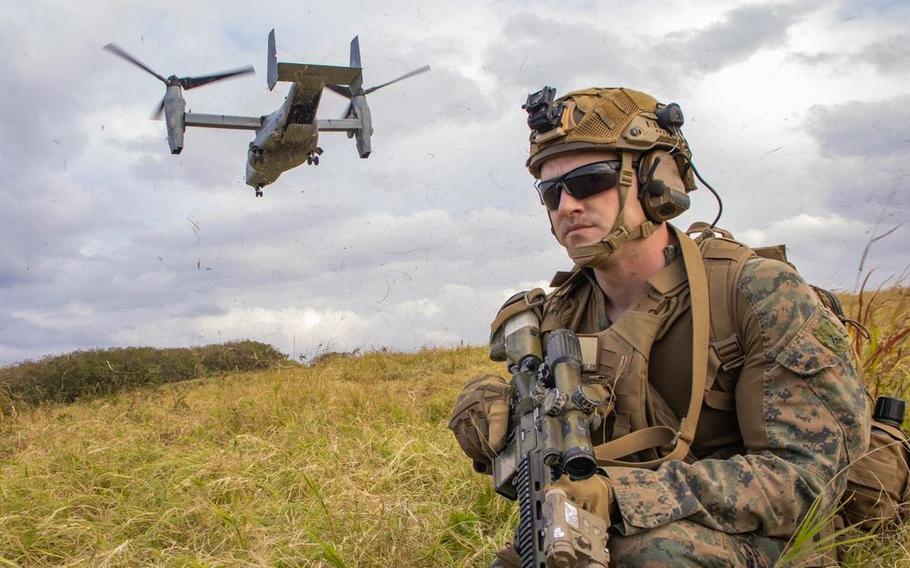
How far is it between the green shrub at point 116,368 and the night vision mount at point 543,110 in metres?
13.7

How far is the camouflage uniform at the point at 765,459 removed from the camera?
264cm

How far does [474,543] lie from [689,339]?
5.47 ft

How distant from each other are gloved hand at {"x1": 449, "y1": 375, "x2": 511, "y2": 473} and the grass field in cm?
69

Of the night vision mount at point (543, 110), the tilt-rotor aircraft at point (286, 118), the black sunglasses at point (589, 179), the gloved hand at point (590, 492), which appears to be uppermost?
the tilt-rotor aircraft at point (286, 118)

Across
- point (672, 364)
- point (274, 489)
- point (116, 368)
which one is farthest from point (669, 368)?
point (116, 368)

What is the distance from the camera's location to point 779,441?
2822 millimetres

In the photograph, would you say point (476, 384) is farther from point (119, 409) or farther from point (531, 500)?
point (119, 409)

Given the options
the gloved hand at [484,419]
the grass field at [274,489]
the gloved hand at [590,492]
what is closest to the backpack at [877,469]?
the grass field at [274,489]

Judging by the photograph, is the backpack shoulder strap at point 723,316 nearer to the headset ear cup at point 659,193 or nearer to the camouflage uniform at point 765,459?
the camouflage uniform at point 765,459

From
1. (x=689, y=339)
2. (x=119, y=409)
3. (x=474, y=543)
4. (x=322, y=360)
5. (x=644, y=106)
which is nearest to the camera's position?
(x=689, y=339)

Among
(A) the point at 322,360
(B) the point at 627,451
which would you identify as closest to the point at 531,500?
(B) the point at 627,451

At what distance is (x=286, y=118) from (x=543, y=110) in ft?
61.0

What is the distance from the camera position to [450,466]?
536cm

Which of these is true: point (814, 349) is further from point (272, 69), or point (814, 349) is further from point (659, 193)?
point (272, 69)
